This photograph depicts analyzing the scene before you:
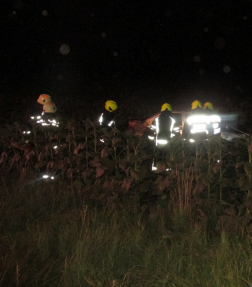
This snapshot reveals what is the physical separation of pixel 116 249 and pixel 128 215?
1037mm

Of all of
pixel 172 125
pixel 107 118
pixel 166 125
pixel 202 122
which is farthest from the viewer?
pixel 107 118

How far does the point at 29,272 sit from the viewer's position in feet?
11.2

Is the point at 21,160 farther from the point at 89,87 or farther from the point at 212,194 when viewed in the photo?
the point at 89,87

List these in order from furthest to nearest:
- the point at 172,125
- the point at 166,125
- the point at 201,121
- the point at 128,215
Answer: the point at 201,121, the point at 172,125, the point at 166,125, the point at 128,215

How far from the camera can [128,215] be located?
16.1 ft

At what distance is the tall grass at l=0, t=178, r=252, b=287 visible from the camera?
3289mm

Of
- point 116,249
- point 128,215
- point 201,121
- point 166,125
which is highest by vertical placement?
point 201,121

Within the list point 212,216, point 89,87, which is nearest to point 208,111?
point 212,216

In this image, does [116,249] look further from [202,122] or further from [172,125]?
[172,125]

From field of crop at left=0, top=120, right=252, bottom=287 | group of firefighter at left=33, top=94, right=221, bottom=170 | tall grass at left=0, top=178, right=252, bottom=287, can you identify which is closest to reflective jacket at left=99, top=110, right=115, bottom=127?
group of firefighter at left=33, top=94, right=221, bottom=170

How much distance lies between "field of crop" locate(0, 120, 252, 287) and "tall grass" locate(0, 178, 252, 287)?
0.4 inches

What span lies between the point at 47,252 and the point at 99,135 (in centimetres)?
275

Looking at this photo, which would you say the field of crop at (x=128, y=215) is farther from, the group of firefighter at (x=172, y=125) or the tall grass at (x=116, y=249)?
the group of firefighter at (x=172, y=125)

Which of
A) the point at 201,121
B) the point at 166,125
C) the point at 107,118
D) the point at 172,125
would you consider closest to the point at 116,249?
the point at 166,125
